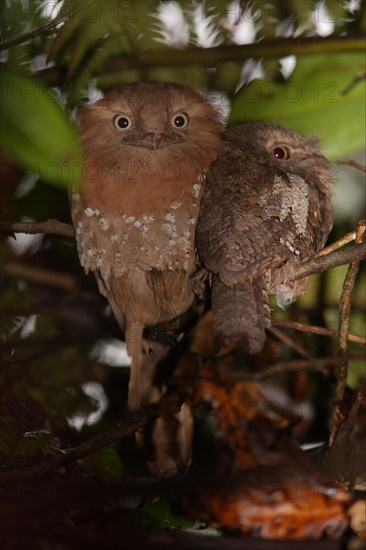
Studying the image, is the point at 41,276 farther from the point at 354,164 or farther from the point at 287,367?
the point at 354,164

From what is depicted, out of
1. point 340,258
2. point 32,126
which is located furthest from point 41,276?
point 32,126

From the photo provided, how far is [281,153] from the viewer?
166 cm

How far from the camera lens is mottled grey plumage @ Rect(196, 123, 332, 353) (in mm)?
1195

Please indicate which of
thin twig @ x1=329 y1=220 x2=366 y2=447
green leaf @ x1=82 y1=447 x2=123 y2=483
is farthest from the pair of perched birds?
green leaf @ x1=82 y1=447 x2=123 y2=483

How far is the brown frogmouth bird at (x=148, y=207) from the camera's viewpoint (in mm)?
1431

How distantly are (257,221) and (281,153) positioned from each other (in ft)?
1.32

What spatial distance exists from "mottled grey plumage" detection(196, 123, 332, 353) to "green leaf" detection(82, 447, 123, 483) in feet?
1.15

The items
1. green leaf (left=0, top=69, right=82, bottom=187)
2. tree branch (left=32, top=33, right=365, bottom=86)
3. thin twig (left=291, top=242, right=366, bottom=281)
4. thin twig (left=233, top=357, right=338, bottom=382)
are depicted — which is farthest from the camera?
tree branch (left=32, top=33, right=365, bottom=86)

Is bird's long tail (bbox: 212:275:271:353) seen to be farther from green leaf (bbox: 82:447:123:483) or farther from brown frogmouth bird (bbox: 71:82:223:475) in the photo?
green leaf (bbox: 82:447:123:483)

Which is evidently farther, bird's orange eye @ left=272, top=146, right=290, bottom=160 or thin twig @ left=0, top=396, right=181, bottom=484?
bird's orange eye @ left=272, top=146, right=290, bottom=160

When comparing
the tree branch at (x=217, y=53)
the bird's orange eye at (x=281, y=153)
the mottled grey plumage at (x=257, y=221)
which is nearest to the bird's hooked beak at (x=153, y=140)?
the mottled grey plumage at (x=257, y=221)

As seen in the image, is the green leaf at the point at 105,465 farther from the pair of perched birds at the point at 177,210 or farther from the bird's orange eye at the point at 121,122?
the bird's orange eye at the point at 121,122

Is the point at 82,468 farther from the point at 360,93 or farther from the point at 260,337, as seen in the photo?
the point at 360,93

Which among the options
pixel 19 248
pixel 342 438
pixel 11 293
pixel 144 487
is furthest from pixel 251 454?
pixel 19 248
